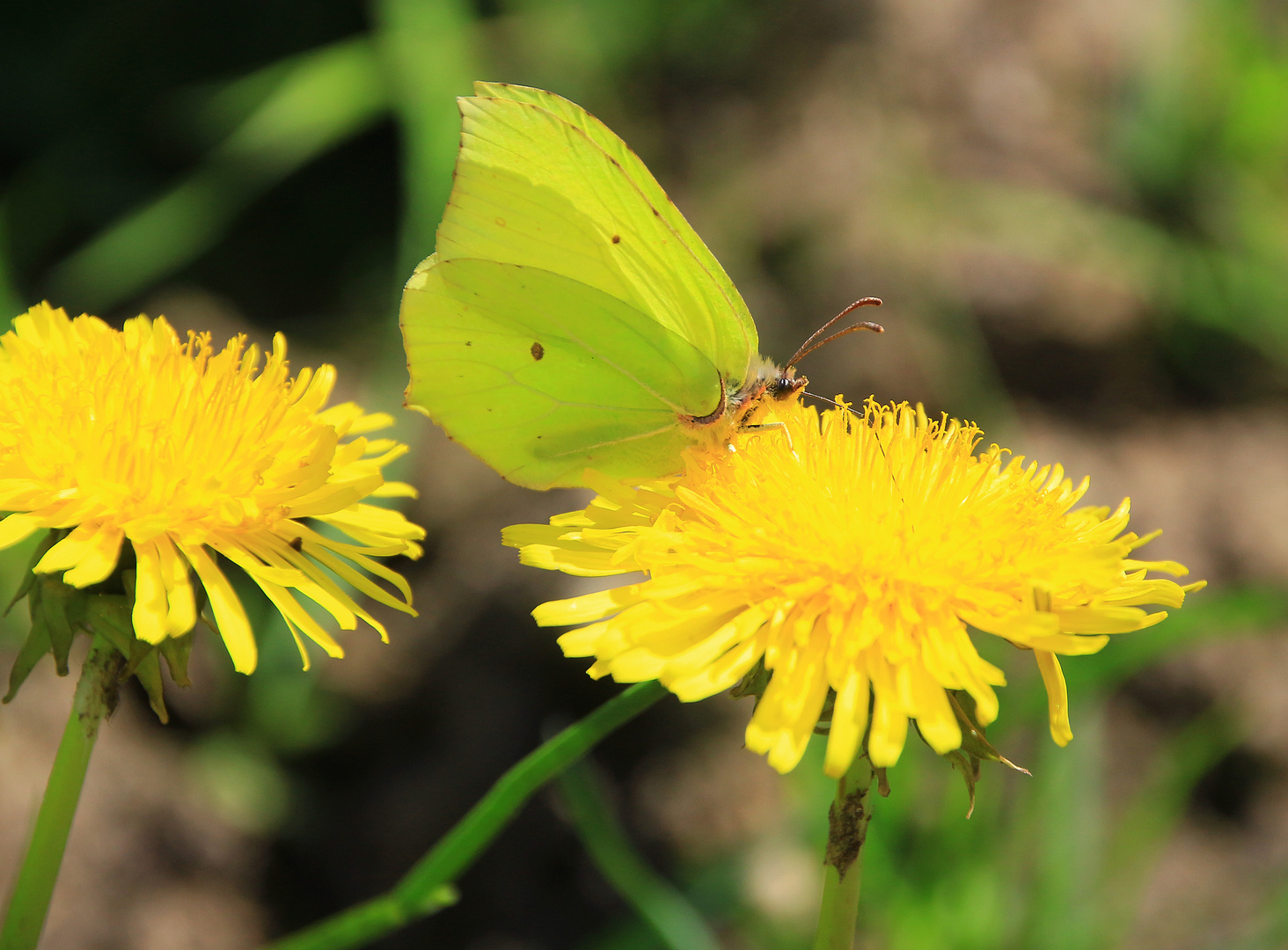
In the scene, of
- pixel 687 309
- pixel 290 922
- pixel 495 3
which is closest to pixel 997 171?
pixel 495 3

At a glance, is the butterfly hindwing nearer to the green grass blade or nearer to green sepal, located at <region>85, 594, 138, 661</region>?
green sepal, located at <region>85, 594, 138, 661</region>

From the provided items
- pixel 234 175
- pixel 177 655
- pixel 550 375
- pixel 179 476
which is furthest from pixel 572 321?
pixel 234 175

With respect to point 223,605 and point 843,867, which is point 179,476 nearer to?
point 223,605

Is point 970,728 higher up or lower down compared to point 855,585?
lower down

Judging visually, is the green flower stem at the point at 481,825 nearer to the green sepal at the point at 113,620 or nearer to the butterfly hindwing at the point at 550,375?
the green sepal at the point at 113,620

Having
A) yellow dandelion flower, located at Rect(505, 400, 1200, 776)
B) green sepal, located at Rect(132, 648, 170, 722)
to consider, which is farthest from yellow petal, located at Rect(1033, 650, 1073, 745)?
green sepal, located at Rect(132, 648, 170, 722)

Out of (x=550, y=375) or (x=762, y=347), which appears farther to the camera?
(x=762, y=347)
